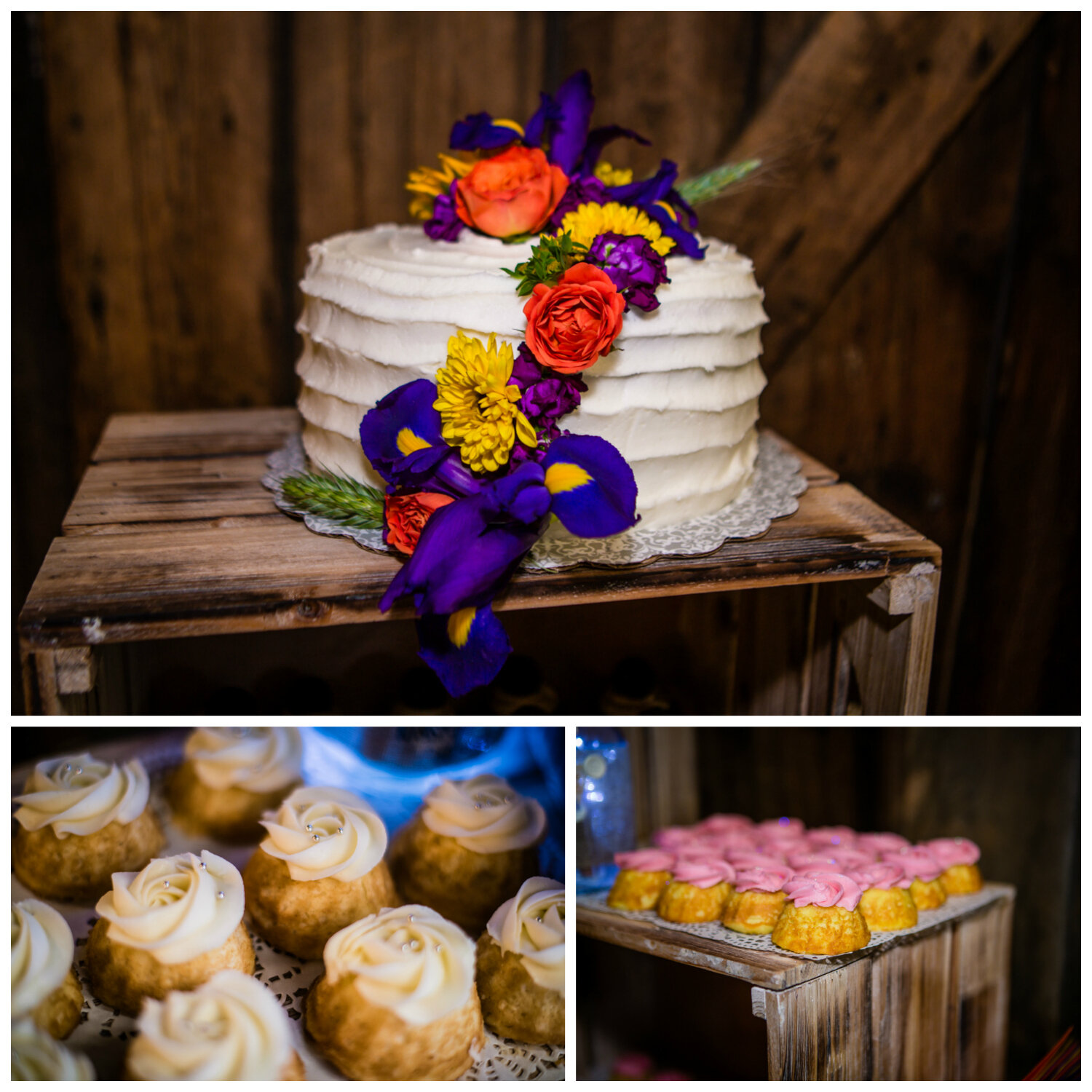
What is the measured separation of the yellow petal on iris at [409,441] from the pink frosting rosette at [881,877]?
54 cm

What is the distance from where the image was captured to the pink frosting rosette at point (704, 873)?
86cm

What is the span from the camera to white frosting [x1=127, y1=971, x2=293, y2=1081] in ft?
2.12

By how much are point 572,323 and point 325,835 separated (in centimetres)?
44

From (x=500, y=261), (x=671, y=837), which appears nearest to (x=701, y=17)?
(x=500, y=261)

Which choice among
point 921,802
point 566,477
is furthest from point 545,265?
point 921,802

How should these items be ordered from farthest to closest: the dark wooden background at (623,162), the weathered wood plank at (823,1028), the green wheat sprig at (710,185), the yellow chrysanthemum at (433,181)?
the dark wooden background at (623,162) → the green wheat sprig at (710,185) → the yellow chrysanthemum at (433,181) → the weathered wood plank at (823,1028)

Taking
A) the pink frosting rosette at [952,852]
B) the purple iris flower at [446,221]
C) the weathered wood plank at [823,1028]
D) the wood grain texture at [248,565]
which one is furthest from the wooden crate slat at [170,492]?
the pink frosting rosette at [952,852]

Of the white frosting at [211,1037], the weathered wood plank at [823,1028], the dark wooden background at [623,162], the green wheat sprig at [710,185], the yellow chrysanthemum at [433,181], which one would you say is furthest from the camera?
the dark wooden background at [623,162]

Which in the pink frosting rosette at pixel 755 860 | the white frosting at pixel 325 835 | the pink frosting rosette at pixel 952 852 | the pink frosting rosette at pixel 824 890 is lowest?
the pink frosting rosette at pixel 952 852

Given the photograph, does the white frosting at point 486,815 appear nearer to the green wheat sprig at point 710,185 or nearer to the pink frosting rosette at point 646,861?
the pink frosting rosette at point 646,861

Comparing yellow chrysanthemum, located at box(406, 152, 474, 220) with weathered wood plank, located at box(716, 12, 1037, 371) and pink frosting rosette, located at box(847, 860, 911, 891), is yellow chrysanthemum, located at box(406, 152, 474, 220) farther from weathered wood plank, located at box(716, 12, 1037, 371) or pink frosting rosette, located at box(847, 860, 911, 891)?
pink frosting rosette, located at box(847, 860, 911, 891)

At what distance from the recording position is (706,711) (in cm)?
114

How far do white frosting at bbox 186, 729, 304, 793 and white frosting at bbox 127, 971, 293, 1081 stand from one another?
0.13 metres

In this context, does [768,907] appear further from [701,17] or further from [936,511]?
[701,17]
